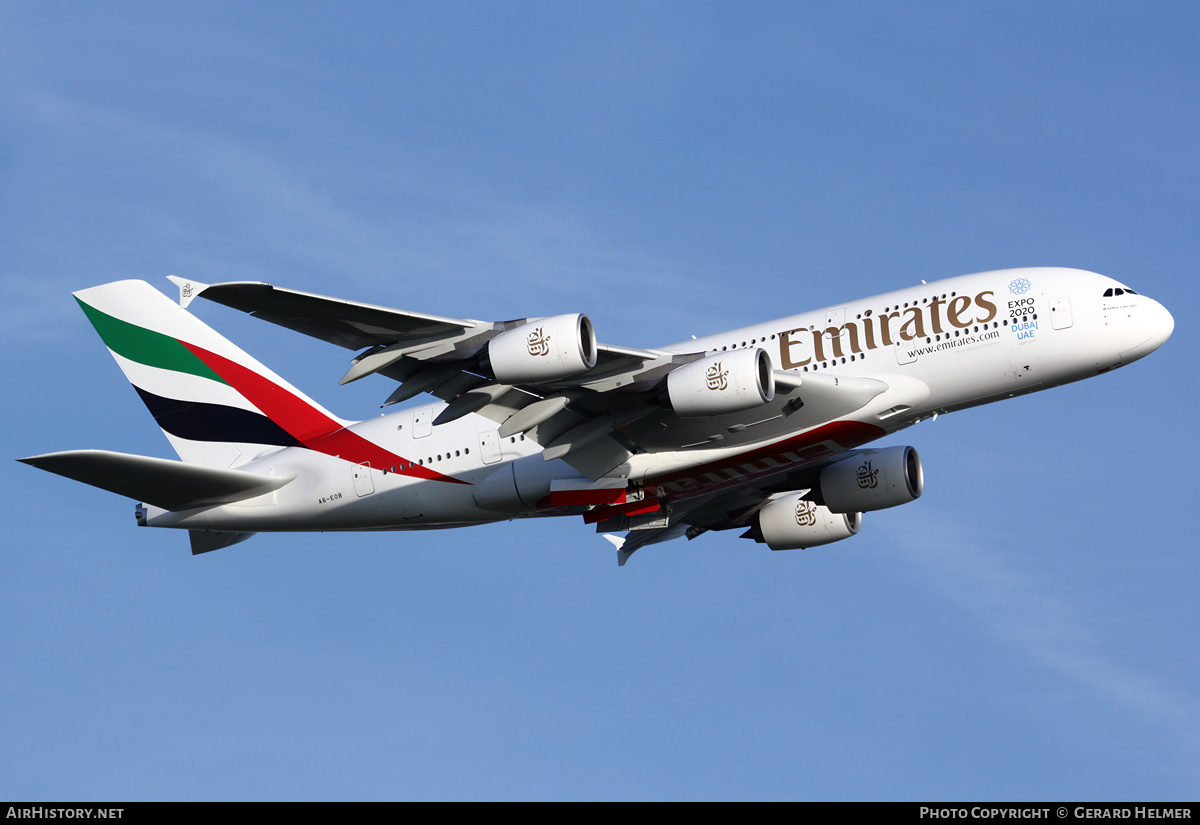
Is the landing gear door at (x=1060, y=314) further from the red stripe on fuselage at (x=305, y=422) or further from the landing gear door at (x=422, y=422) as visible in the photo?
the landing gear door at (x=422, y=422)

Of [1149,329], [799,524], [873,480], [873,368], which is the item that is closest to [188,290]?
[873,368]

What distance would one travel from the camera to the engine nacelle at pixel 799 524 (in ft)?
116

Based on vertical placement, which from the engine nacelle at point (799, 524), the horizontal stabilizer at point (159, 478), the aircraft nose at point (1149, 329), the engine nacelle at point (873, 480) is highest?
the aircraft nose at point (1149, 329)

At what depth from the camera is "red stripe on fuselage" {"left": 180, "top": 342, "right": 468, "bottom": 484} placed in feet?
105

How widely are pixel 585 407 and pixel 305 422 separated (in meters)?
8.96

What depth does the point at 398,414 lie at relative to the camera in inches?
1292

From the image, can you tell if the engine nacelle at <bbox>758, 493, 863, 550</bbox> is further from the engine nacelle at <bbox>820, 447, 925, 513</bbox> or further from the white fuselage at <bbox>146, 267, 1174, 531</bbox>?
the white fuselage at <bbox>146, 267, 1174, 531</bbox>

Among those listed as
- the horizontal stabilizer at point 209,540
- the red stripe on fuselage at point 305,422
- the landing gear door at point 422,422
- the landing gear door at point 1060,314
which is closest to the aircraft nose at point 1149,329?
the landing gear door at point 1060,314

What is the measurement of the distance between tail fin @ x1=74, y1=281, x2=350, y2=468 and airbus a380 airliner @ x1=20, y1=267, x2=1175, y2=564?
6 cm

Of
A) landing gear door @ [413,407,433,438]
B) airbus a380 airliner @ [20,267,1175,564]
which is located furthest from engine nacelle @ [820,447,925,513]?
landing gear door @ [413,407,433,438]

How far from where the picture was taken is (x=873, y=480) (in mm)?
32469

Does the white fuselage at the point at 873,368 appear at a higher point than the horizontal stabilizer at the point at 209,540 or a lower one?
higher

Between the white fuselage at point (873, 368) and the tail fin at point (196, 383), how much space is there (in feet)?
16.6
